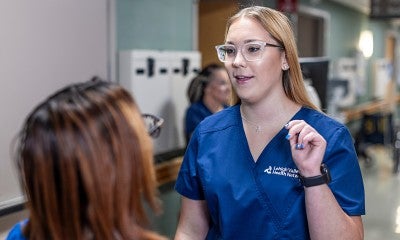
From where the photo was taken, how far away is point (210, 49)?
4531 millimetres

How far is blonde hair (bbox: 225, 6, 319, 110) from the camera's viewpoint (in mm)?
1357

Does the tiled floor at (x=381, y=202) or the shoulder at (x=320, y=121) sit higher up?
the shoulder at (x=320, y=121)

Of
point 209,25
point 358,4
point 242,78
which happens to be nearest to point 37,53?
point 242,78

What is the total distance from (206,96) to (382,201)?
2651 millimetres

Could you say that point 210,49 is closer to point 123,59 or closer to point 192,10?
point 192,10

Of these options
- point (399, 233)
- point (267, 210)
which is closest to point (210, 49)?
point (399, 233)

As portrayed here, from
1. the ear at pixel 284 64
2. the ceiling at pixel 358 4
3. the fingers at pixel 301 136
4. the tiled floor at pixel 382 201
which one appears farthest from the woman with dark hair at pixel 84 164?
the ceiling at pixel 358 4

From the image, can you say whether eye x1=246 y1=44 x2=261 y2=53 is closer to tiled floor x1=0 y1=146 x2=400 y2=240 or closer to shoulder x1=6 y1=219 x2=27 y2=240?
shoulder x1=6 y1=219 x2=27 y2=240

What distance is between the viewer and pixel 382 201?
4848 mm

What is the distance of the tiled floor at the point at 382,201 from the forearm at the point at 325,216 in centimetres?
283

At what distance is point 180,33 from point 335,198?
259 centimetres

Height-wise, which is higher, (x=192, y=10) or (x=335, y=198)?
(x=192, y=10)

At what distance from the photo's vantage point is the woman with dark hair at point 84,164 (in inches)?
30.5

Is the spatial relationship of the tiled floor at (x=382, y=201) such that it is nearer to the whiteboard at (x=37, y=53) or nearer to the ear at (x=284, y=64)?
the whiteboard at (x=37, y=53)
